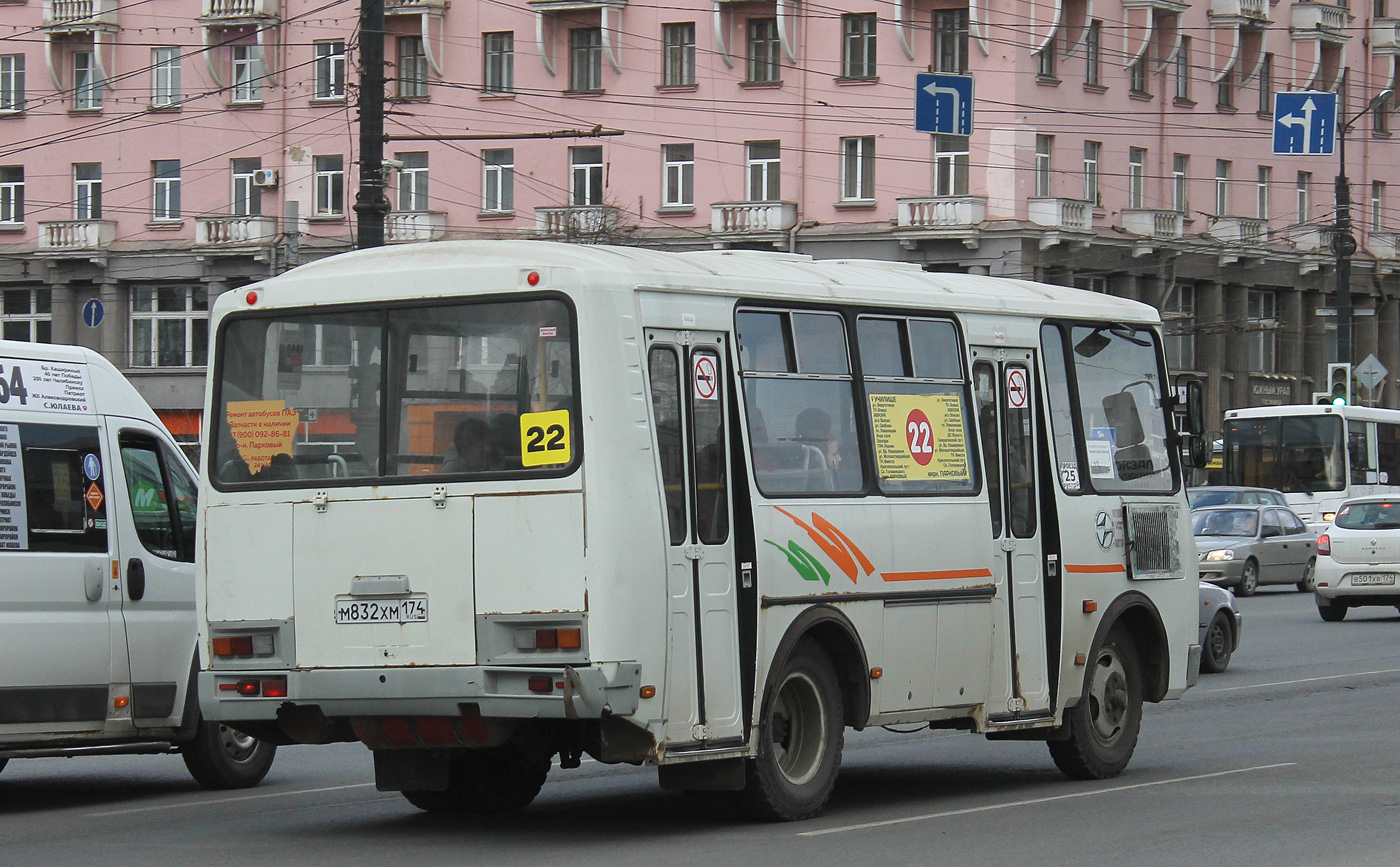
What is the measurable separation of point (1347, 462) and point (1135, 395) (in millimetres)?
33909

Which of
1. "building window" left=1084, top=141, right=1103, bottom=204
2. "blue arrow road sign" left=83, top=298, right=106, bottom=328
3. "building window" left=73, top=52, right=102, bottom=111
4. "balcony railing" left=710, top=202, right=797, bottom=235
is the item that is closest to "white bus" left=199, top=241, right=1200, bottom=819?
"blue arrow road sign" left=83, top=298, right=106, bottom=328

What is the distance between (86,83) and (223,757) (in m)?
47.6

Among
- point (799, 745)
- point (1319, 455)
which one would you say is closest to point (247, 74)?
point (1319, 455)

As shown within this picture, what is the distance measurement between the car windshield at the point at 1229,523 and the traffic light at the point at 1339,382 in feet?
33.7

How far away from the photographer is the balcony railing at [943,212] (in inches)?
1955

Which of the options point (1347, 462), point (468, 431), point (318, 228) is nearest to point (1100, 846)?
point (468, 431)

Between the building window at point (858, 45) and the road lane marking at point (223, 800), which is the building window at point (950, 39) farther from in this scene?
the road lane marking at point (223, 800)

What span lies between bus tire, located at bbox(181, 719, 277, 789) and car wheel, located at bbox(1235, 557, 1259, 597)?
23.3 m

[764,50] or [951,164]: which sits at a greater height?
[764,50]

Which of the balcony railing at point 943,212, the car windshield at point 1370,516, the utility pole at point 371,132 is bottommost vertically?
the car windshield at point 1370,516

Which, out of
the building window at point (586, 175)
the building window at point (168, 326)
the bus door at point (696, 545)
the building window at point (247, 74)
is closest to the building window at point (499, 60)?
the building window at point (586, 175)

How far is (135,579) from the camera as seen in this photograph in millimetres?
12031

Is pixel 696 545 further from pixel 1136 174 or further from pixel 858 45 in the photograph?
pixel 1136 174

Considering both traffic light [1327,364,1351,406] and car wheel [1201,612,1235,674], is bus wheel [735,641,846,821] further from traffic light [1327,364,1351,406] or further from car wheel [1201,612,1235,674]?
traffic light [1327,364,1351,406]
